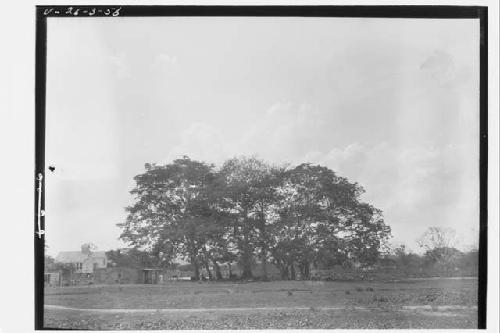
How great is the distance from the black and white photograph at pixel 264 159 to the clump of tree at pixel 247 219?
1 centimetres

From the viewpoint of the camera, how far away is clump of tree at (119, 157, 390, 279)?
19.1 feet

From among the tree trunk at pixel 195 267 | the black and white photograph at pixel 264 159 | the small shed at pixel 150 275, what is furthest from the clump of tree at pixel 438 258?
the small shed at pixel 150 275

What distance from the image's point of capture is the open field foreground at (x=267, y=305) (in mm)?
5723

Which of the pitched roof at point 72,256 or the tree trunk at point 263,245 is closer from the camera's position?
the pitched roof at point 72,256

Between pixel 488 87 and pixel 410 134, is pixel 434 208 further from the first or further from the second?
pixel 488 87

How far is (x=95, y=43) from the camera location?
5.84 metres

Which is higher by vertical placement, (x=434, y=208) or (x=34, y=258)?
(x=434, y=208)

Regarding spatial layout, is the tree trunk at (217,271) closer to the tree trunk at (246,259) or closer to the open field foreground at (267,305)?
the open field foreground at (267,305)

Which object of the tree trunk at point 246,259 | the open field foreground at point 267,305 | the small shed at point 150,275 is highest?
the tree trunk at point 246,259

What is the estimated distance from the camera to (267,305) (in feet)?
19.0

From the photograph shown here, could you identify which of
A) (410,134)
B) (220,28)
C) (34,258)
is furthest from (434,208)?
(34,258)

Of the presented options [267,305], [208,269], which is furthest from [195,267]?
[267,305]

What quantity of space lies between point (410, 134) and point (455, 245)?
1215 mm

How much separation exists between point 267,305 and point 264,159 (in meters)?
1.48
